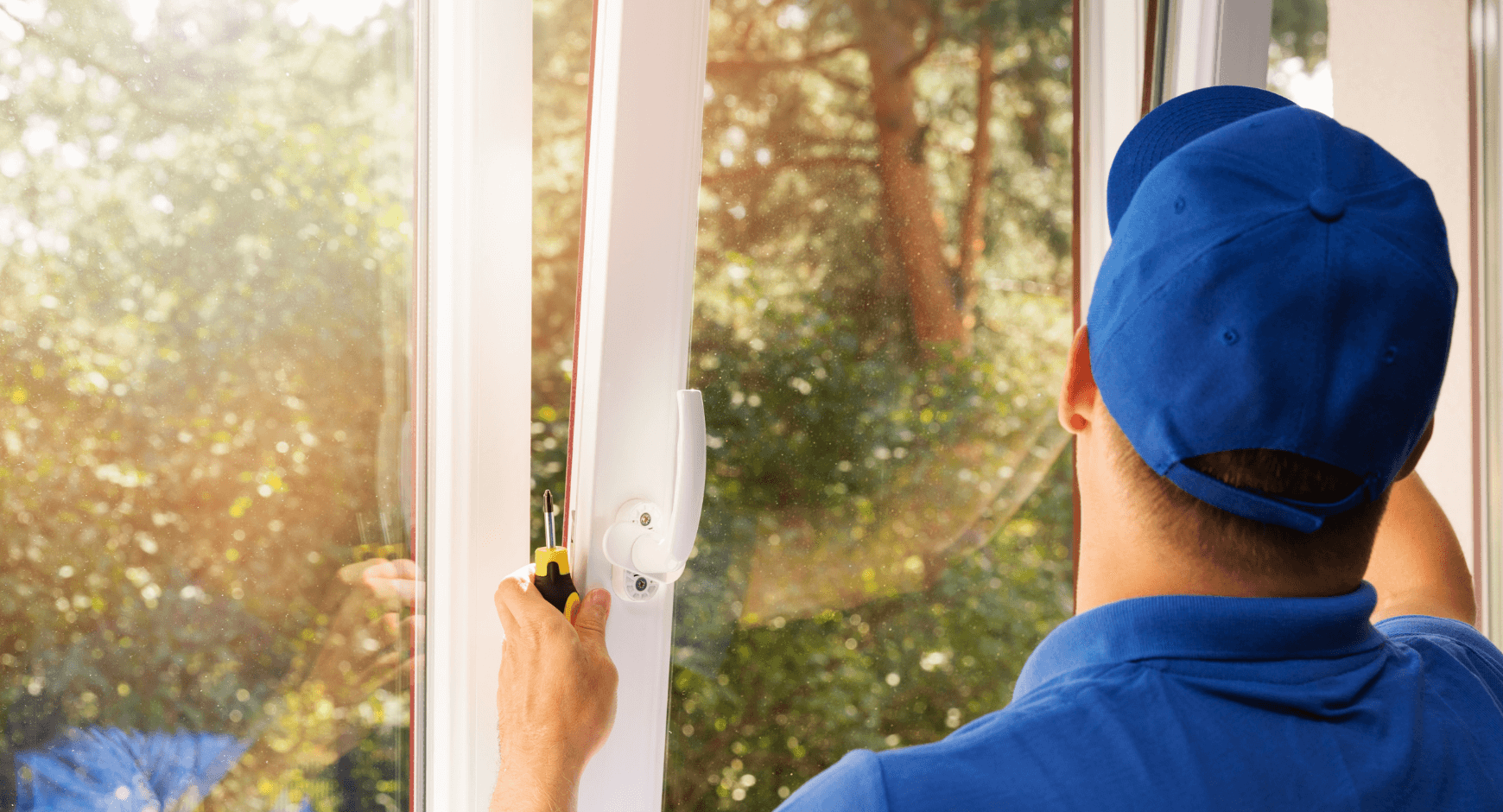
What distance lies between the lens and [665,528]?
1.11 meters

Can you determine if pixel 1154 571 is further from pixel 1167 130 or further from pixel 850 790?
pixel 1167 130

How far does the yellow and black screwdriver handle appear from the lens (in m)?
1.10

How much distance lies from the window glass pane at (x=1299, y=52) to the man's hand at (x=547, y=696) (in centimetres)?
151

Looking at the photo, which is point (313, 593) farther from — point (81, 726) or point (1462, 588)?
point (1462, 588)

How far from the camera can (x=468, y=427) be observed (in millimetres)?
1119

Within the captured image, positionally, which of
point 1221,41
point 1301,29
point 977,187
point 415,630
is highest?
point 1301,29

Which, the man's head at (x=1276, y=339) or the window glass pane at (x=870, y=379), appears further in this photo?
the window glass pane at (x=870, y=379)

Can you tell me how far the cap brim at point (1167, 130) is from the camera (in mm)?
885

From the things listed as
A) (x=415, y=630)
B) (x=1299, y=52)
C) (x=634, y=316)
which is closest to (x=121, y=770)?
(x=415, y=630)

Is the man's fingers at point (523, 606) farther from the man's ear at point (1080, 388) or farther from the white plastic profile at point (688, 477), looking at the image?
the man's ear at point (1080, 388)

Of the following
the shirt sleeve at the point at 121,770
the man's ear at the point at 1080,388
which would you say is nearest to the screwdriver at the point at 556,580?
the shirt sleeve at the point at 121,770

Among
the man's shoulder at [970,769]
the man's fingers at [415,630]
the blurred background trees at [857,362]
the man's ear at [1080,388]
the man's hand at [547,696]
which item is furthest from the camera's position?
the blurred background trees at [857,362]

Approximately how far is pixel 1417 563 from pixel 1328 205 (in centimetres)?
66

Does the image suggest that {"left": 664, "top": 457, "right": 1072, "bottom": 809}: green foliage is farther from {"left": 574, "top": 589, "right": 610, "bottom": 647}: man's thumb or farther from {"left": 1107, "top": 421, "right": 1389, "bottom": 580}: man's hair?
{"left": 1107, "top": 421, "right": 1389, "bottom": 580}: man's hair
